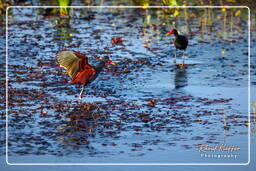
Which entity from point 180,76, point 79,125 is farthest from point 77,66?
point 180,76

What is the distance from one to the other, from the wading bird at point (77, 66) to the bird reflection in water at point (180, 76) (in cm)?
234

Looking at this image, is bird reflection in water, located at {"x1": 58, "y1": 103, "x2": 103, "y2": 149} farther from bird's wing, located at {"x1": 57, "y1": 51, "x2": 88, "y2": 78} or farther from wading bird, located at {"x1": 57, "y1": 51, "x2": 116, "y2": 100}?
bird's wing, located at {"x1": 57, "y1": 51, "x2": 88, "y2": 78}

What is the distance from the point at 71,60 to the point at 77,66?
0.18 m

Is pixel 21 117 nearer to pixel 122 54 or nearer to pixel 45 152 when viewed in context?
pixel 45 152

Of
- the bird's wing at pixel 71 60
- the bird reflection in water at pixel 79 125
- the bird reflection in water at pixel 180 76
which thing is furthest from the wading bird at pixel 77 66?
the bird reflection in water at pixel 180 76

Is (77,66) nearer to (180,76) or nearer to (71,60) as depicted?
(71,60)

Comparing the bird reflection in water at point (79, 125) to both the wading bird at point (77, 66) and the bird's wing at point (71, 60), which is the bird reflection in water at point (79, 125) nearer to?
the wading bird at point (77, 66)

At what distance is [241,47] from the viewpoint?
61.5 feet

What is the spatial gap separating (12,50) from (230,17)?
956 centimetres

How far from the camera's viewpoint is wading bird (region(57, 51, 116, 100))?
12.2 meters

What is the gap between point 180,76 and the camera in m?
15.2

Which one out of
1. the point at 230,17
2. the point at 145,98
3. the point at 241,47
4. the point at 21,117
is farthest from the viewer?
the point at 230,17

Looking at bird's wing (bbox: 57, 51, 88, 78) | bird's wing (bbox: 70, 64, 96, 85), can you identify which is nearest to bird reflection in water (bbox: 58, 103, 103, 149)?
bird's wing (bbox: 70, 64, 96, 85)

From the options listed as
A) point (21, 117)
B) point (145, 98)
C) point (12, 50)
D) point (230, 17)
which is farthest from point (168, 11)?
point (21, 117)
